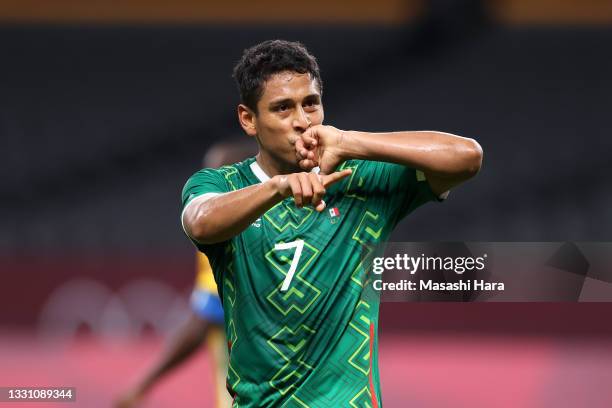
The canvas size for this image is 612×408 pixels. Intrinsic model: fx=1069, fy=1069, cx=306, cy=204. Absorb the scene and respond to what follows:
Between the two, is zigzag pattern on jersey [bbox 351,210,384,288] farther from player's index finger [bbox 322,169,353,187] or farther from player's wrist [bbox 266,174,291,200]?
player's wrist [bbox 266,174,291,200]

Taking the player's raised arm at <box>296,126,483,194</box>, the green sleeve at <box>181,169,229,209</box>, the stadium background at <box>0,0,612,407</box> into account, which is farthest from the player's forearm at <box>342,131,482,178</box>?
the stadium background at <box>0,0,612,407</box>

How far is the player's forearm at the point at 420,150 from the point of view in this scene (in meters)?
2.76

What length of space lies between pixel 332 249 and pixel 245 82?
0.57 m

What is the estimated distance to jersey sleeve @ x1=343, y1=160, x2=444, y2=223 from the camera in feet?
9.96

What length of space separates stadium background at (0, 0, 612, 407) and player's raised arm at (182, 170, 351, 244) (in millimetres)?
6379

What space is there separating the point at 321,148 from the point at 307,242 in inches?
12.6

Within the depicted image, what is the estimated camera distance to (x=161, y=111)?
1166 cm

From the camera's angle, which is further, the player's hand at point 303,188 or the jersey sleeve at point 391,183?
the jersey sleeve at point 391,183

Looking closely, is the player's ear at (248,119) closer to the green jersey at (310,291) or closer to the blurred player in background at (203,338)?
the green jersey at (310,291)

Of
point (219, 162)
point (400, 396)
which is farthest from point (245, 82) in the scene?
point (400, 396)

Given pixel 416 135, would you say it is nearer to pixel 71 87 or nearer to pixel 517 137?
pixel 517 137

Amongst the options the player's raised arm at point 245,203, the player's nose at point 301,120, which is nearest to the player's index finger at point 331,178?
the player's raised arm at point 245,203

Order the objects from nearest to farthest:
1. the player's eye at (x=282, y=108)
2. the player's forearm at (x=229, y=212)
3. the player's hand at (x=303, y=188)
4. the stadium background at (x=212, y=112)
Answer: the player's hand at (x=303, y=188), the player's forearm at (x=229, y=212), the player's eye at (x=282, y=108), the stadium background at (x=212, y=112)

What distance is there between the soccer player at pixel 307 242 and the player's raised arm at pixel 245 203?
0.01m
